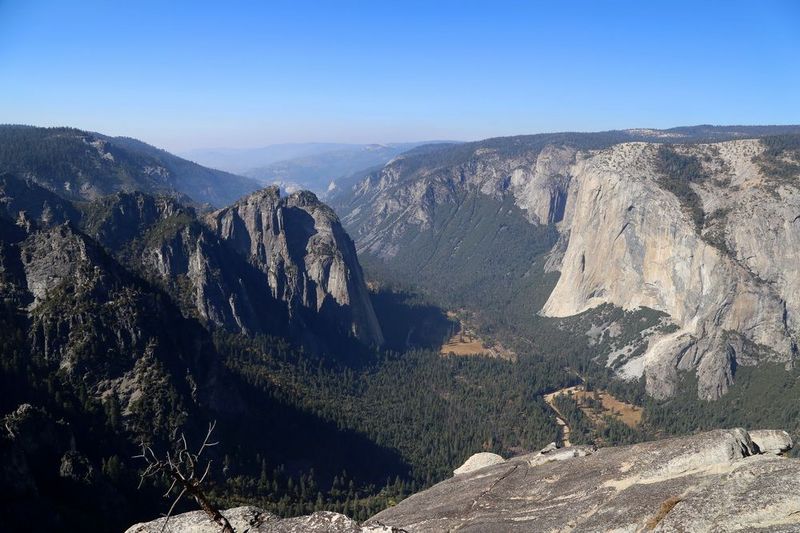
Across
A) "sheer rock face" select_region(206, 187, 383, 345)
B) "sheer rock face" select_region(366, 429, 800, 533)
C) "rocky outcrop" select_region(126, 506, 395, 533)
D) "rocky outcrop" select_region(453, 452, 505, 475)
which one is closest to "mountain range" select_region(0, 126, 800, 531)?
"sheer rock face" select_region(206, 187, 383, 345)

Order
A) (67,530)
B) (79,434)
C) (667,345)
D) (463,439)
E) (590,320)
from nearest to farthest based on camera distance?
(67,530)
(79,434)
(463,439)
(667,345)
(590,320)

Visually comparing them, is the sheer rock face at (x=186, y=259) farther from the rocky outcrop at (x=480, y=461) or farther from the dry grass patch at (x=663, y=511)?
the dry grass patch at (x=663, y=511)

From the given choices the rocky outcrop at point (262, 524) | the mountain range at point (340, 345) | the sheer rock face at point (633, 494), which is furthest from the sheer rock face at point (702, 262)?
the rocky outcrop at point (262, 524)

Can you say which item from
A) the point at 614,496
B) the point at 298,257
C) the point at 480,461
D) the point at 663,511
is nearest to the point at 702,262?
the point at 298,257

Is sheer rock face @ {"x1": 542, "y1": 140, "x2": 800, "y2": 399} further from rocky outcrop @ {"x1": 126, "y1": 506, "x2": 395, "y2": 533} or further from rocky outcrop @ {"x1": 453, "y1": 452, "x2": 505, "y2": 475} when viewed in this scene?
rocky outcrop @ {"x1": 126, "y1": 506, "x2": 395, "y2": 533}

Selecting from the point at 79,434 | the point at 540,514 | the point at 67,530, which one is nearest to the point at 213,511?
the point at 540,514

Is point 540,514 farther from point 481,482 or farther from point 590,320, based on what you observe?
point 590,320
